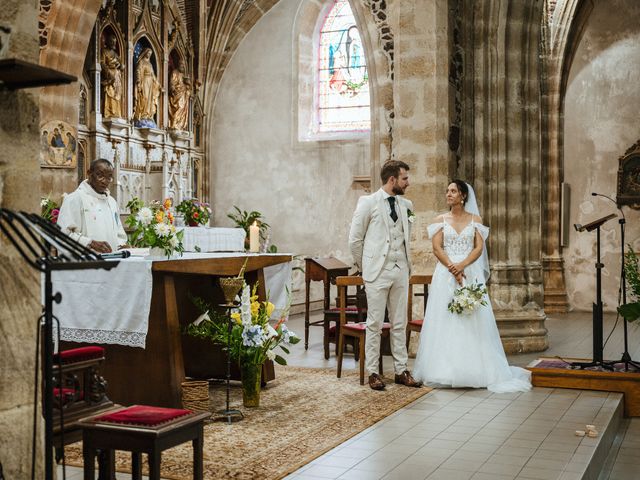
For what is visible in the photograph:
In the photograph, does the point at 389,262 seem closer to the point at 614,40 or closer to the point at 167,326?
the point at 167,326

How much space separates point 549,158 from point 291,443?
1028cm

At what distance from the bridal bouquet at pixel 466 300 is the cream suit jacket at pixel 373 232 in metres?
Answer: 0.53

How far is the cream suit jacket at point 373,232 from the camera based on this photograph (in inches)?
261

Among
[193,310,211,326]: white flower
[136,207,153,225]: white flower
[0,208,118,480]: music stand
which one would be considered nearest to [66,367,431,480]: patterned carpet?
[193,310,211,326]: white flower

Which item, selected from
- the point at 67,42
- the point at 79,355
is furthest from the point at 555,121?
the point at 79,355

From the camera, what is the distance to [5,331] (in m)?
2.74

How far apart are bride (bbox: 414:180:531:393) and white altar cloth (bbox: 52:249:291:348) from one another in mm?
2549

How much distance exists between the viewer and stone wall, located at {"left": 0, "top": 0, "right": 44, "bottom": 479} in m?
2.74

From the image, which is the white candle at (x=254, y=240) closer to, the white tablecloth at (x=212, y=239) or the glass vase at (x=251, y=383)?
the glass vase at (x=251, y=383)

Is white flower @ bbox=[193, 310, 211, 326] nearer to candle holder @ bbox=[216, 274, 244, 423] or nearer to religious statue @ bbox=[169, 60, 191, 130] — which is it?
candle holder @ bbox=[216, 274, 244, 423]

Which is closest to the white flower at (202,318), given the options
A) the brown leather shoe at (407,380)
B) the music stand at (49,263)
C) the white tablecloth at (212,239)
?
the brown leather shoe at (407,380)

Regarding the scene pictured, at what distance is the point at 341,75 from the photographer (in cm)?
1664

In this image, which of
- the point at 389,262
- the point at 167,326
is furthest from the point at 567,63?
the point at 167,326

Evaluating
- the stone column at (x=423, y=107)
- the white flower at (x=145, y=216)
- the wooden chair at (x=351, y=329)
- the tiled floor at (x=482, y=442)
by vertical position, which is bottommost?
the tiled floor at (x=482, y=442)
